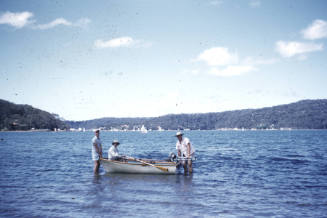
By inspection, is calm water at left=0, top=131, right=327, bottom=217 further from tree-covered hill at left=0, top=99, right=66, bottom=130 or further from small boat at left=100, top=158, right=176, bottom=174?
tree-covered hill at left=0, top=99, right=66, bottom=130

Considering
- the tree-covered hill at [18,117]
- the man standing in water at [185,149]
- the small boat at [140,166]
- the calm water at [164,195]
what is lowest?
the calm water at [164,195]

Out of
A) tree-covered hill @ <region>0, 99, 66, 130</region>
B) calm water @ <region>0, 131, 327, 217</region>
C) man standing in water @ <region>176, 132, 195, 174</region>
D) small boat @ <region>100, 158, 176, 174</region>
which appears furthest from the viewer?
tree-covered hill @ <region>0, 99, 66, 130</region>

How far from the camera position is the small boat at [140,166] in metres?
17.5

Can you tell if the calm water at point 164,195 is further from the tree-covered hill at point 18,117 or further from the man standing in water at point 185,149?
the tree-covered hill at point 18,117

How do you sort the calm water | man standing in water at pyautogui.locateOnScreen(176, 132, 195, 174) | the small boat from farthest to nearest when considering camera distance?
1. the small boat
2. man standing in water at pyautogui.locateOnScreen(176, 132, 195, 174)
3. the calm water

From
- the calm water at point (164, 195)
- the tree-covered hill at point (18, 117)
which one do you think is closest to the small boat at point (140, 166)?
the calm water at point (164, 195)

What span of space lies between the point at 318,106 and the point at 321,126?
14.3 metres

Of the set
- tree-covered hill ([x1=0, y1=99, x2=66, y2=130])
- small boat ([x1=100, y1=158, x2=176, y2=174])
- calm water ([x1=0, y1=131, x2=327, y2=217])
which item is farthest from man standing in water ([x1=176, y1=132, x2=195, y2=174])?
tree-covered hill ([x1=0, y1=99, x2=66, y2=130])

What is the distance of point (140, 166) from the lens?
1775cm

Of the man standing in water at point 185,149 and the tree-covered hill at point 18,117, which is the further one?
the tree-covered hill at point 18,117

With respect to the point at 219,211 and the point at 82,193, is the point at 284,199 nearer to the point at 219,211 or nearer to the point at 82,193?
the point at 219,211

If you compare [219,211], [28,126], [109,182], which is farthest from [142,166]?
[28,126]

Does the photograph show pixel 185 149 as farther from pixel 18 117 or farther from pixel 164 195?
pixel 18 117

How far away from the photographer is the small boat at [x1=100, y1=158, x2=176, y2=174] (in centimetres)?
1755
